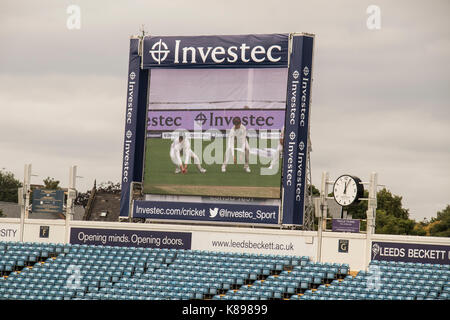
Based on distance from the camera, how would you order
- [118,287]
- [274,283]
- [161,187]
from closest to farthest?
[274,283]
[118,287]
[161,187]

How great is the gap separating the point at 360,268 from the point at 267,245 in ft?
12.7

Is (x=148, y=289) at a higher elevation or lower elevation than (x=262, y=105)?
lower

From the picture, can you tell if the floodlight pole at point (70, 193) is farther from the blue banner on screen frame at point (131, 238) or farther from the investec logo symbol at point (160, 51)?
the investec logo symbol at point (160, 51)

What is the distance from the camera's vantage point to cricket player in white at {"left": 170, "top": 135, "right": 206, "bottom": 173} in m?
33.0

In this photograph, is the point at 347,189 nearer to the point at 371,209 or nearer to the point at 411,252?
the point at 371,209

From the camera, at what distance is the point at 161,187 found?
3350 centimetres

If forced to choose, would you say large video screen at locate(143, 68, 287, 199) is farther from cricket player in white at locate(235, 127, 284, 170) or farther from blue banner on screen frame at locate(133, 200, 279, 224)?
blue banner on screen frame at locate(133, 200, 279, 224)

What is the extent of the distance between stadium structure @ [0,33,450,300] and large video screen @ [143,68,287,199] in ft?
0.14

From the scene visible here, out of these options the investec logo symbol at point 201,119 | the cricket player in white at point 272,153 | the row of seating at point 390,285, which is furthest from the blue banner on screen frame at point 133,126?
the row of seating at point 390,285

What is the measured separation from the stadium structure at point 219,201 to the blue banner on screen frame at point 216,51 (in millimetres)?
42
